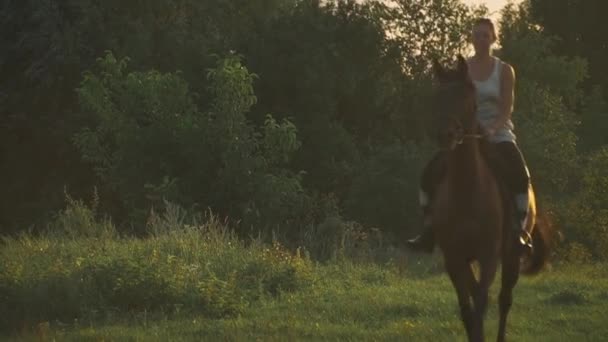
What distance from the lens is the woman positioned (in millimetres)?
11820

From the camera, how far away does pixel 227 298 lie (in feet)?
49.5

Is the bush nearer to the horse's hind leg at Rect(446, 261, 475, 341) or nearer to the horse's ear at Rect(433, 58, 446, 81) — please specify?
the horse's hind leg at Rect(446, 261, 475, 341)

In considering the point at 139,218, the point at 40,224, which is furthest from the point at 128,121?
the point at 40,224

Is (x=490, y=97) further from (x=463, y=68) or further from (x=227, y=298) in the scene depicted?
(x=227, y=298)

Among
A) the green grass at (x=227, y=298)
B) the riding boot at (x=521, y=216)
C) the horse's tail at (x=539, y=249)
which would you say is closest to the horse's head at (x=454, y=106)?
the riding boot at (x=521, y=216)

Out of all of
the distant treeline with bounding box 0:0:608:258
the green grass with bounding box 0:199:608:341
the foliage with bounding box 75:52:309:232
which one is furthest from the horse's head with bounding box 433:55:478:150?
the foliage with bounding box 75:52:309:232

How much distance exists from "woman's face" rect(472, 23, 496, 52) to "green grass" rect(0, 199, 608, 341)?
2.84m

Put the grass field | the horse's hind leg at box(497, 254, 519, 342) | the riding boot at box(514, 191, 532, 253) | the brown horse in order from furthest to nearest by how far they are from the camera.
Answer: the grass field < the horse's hind leg at box(497, 254, 519, 342) < the riding boot at box(514, 191, 532, 253) < the brown horse

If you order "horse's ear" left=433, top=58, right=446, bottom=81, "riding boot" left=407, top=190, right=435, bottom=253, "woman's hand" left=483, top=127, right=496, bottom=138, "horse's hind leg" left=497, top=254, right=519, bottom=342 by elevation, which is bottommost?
"horse's hind leg" left=497, top=254, right=519, bottom=342

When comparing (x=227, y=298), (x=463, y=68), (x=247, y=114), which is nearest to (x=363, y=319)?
(x=227, y=298)

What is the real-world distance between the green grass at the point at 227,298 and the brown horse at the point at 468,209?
1.31 m

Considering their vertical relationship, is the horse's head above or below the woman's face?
below

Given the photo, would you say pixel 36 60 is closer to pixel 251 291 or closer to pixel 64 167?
pixel 64 167

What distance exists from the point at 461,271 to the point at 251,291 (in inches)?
203
